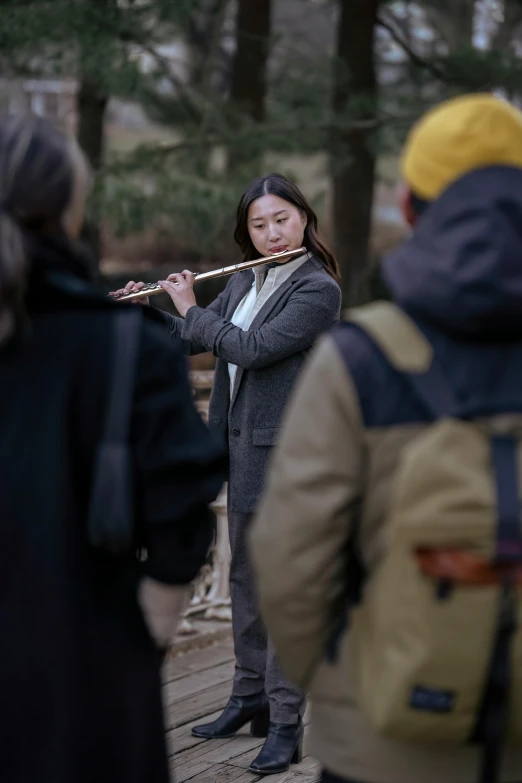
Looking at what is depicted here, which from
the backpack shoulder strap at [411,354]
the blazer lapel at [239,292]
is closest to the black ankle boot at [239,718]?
the blazer lapel at [239,292]

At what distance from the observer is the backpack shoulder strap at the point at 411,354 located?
5.44ft

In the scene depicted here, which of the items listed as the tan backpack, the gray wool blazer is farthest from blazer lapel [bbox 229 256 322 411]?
the tan backpack

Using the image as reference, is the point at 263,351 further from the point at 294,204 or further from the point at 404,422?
the point at 404,422

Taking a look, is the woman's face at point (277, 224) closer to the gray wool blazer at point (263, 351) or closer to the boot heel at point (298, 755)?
the gray wool blazer at point (263, 351)

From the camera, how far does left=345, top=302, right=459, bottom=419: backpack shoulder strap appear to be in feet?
5.44

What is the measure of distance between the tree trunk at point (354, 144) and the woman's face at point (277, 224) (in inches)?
232

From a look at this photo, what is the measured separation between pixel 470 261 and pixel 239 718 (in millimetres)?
2445

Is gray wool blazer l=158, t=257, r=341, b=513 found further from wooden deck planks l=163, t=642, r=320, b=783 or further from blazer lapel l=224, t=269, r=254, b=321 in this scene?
wooden deck planks l=163, t=642, r=320, b=783

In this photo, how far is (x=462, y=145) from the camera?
1770 millimetres

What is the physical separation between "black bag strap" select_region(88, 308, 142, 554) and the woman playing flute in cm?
167

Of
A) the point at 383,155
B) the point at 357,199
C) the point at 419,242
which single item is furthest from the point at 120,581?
the point at 357,199

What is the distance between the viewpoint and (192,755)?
3.62m

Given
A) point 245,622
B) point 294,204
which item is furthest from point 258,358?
point 245,622

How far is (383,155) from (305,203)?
263 inches
